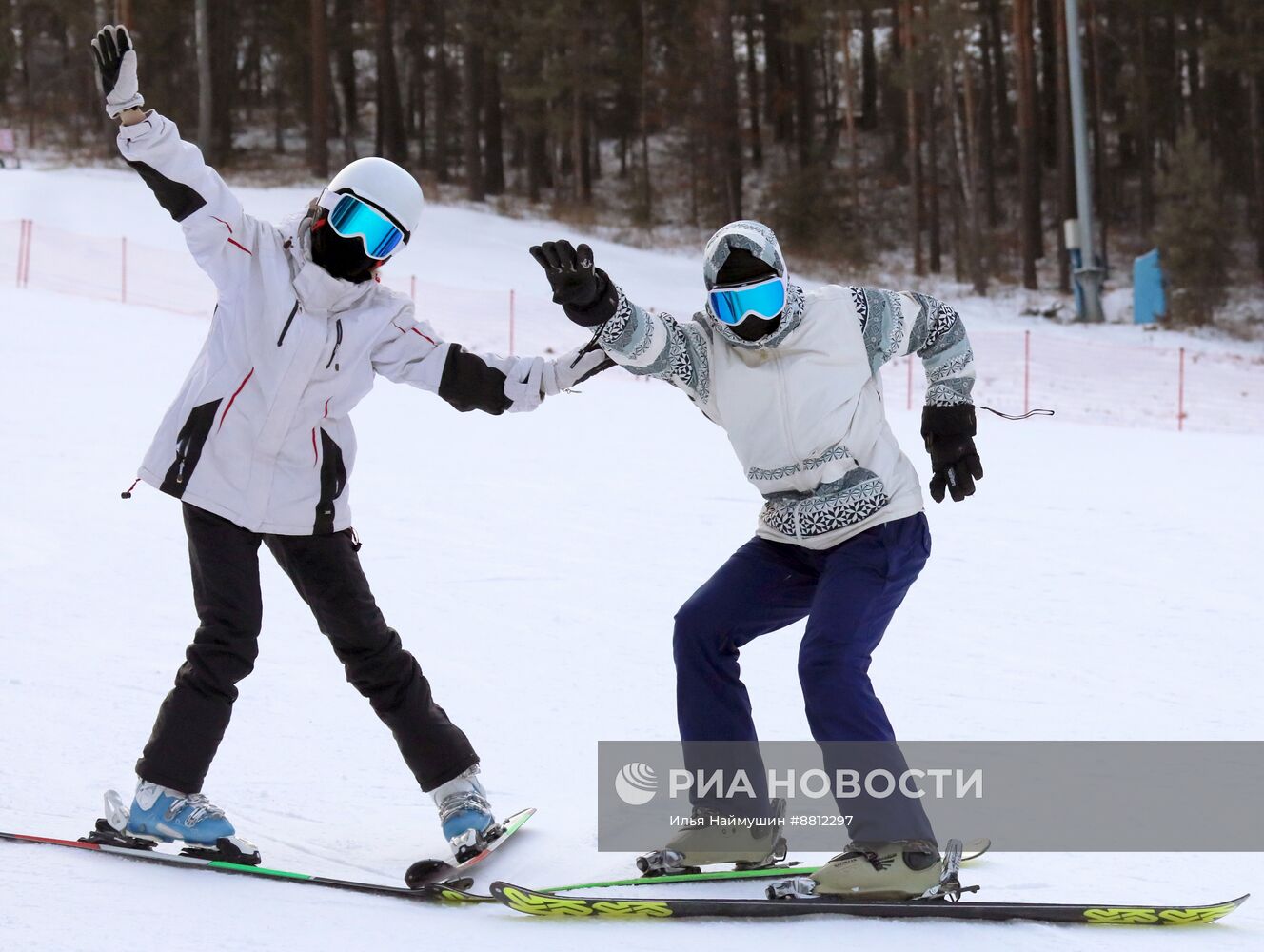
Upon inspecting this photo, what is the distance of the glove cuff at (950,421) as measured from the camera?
3527 millimetres

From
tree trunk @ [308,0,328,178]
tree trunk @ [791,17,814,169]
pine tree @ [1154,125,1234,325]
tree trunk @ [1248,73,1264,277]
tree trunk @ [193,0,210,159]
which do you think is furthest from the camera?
tree trunk @ [791,17,814,169]

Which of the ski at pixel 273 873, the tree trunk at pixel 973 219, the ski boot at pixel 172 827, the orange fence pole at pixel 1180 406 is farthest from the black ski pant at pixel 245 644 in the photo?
the tree trunk at pixel 973 219

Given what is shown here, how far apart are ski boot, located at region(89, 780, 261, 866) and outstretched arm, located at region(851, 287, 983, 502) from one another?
1.96 m

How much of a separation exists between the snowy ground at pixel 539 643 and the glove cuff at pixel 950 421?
115 cm

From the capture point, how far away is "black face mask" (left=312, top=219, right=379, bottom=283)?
10.7ft

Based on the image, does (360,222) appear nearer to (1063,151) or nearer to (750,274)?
(750,274)

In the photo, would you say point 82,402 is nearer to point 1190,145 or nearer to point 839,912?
point 839,912

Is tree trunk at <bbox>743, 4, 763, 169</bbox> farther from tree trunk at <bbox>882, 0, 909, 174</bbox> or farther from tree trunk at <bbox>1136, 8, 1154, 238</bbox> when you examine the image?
tree trunk at <bbox>1136, 8, 1154, 238</bbox>

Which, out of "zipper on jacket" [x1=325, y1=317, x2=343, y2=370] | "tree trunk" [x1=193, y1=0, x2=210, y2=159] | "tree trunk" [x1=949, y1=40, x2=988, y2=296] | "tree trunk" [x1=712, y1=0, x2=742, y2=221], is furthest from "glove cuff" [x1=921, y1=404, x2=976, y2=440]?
"tree trunk" [x1=193, y1=0, x2=210, y2=159]

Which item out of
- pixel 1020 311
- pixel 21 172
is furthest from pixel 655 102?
pixel 21 172

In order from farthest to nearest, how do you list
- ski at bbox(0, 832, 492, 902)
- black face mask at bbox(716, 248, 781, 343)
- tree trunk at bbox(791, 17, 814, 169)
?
tree trunk at bbox(791, 17, 814, 169)
black face mask at bbox(716, 248, 781, 343)
ski at bbox(0, 832, 492, 902)

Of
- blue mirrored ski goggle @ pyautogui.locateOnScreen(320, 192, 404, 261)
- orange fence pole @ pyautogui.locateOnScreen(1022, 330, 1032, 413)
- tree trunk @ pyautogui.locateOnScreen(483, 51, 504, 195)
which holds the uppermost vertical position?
tree trunk @ pyautogui.locateOnScreen(483, 51, 504, 195)

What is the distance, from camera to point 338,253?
129 inches

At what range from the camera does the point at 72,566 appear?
22.4ft
